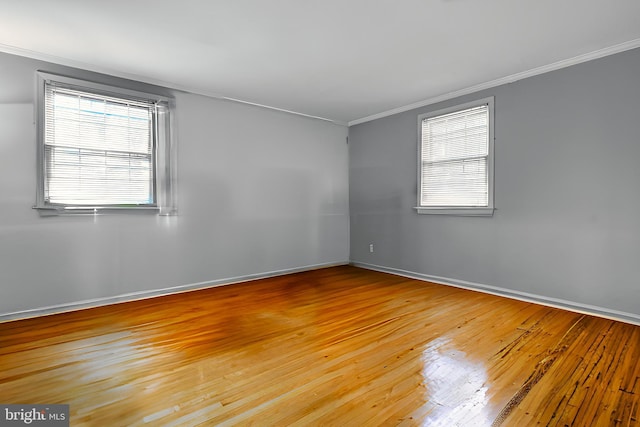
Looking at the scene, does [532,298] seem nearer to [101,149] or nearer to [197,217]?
[197,217]

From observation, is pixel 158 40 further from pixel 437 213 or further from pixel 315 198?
pixel 437 213

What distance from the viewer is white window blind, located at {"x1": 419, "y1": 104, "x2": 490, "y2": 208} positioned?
4137mm

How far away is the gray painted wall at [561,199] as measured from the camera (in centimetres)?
308

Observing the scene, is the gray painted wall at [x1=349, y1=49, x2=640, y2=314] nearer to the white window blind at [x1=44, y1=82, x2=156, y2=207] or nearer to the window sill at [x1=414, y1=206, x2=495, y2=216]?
the window sill at [x1=414, y1=206, x2=495, y2=216]

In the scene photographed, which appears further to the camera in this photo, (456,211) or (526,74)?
(456,211)

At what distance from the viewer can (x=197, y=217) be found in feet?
14.1

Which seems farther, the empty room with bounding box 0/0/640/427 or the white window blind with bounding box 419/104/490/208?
the white window blind with bounding box 419/104/490/208

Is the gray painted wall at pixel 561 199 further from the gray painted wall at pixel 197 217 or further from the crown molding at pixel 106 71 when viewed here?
the crown molding at pixel 106 71

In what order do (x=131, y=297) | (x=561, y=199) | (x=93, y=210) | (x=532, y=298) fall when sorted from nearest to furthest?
1. (x=561, y=199)
2. (x=93, y=210)
3. (x=532, y=298)
4. (x=131, y=297)

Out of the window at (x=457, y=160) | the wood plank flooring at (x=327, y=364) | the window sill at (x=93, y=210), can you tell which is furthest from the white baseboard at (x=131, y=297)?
the window at (x=457, y=160)

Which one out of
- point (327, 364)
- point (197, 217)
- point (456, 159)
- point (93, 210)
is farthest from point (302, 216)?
point (327, 364)

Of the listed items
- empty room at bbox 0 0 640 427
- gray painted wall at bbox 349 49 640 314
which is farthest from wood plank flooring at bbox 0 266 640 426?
gray painted wall at bbox 349 49 640 314

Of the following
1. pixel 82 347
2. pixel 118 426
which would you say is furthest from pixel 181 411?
pixel 82 347

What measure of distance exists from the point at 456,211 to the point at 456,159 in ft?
2.32
